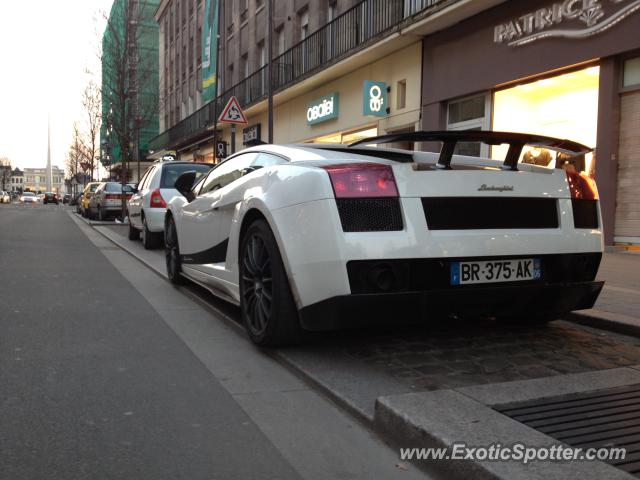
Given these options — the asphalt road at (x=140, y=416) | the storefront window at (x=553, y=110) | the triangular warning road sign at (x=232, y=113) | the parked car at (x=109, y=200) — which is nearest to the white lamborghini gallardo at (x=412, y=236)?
the asphalt road at (x=140, y=416)

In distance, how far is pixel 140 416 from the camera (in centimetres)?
282

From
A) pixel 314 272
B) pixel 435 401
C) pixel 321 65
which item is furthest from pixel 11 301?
pixel 321 65

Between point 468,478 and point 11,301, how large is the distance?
4892 mm

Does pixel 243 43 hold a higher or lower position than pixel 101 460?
higher

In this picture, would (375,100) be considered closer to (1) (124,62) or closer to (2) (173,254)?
(2) (173,254)

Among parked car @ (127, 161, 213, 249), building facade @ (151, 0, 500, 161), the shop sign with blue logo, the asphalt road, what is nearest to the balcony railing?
building facade @ (151, 0, 500, 161)

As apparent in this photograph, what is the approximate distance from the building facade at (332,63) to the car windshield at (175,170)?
19.0 ft

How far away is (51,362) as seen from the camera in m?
3.67

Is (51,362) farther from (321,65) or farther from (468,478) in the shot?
(321,65)

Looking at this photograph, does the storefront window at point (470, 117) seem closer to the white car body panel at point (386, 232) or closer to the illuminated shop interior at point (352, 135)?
the illuminated shop interior at point (352, 135)

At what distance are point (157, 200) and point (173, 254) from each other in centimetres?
364

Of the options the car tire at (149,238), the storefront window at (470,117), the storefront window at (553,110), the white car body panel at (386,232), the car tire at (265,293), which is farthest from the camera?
the storefront window at (470,117)

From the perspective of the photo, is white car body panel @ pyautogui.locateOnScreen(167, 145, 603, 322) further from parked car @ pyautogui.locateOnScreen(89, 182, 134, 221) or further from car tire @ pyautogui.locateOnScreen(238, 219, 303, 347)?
parked car @ pyautogui.locateOnScreen(89, 182, 134, 221)

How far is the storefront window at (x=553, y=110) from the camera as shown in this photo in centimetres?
1006
